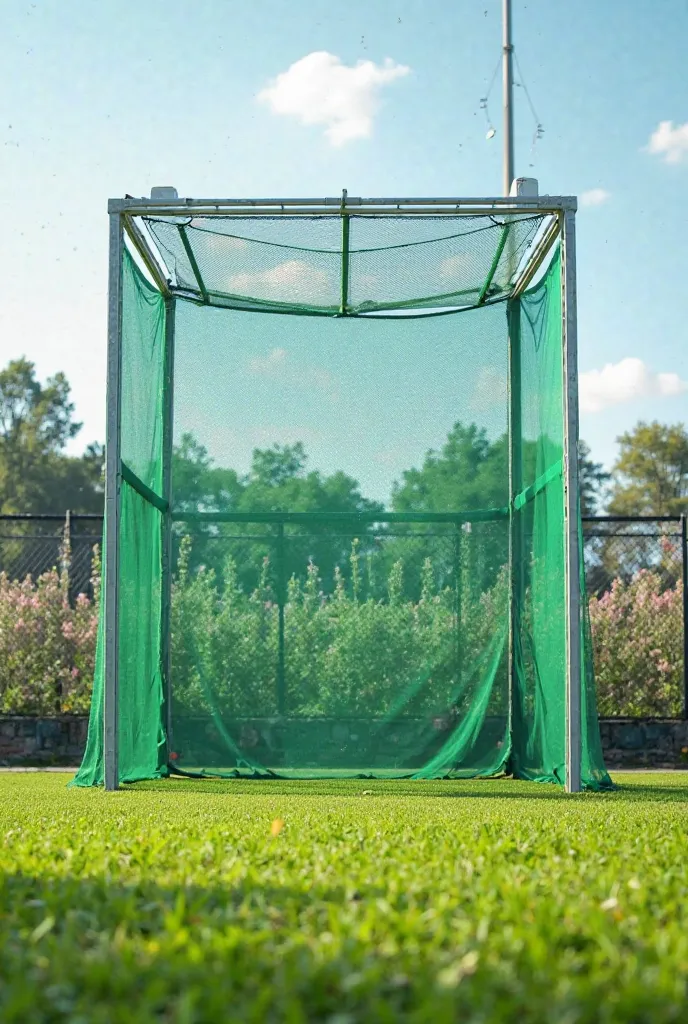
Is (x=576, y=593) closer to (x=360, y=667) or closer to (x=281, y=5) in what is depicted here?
(x=360, y=667)

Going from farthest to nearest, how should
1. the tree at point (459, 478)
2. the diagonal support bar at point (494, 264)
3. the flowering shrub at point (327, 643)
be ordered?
1. the tree at point (459, 478)
2. the flowering shrub at point (327, 643)
3. the diagonal support bar at point (494, 264)

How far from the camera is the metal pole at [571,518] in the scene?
5.73 m

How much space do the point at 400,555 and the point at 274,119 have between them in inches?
185

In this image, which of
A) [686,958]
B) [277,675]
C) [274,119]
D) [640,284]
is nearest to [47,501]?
[640,284]

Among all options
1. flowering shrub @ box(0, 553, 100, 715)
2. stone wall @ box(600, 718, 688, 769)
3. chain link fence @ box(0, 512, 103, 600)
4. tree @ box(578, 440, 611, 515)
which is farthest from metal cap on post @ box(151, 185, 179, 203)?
tree @ box(578, 440, 611, 515)

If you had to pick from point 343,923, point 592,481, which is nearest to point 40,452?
point 592,481

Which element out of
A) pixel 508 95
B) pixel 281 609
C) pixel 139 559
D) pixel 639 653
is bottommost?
pixel 639 653

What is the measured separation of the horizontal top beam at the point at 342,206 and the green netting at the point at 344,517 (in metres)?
0.54

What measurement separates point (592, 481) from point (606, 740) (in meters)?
23.8

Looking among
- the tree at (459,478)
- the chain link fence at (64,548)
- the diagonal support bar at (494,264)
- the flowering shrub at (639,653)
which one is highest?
the diagonal support bar at (494,264)

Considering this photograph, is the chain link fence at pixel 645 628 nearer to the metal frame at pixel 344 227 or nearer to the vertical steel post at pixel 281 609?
the vertical steel post at pixel 281 609

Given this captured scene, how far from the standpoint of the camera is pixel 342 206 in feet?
19.8

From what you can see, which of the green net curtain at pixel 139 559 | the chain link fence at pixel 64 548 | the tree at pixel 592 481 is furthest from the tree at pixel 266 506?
the tree at pixel 592 481

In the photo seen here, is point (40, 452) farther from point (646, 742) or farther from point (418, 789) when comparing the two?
point (418, 789)
